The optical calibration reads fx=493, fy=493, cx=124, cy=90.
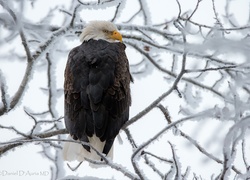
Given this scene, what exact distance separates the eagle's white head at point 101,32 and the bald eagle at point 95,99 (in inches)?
20.9

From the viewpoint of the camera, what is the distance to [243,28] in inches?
164

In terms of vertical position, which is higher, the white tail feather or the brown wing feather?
the brown wing feather

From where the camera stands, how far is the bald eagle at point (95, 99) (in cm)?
395

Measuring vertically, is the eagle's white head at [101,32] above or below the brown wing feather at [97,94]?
above

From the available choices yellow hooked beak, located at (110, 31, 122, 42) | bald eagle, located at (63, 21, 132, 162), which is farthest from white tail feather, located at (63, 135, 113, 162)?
yellow hooked beak, located at (110, 31, 122, 42)

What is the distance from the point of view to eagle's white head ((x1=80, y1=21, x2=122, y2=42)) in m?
5.02

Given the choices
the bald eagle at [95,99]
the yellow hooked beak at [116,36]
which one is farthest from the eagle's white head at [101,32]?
the bald eagle at [95,99]

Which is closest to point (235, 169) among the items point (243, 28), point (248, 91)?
point (248, 91)

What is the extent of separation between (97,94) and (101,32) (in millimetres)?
1364

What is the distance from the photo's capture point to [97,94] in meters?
4.00

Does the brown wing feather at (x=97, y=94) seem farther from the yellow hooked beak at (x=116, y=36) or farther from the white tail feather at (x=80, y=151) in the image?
the yellow hooked beak at (x=116, y=36)

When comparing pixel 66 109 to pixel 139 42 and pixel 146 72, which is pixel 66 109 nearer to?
pixel 139 42

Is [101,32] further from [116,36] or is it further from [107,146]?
[107,146]

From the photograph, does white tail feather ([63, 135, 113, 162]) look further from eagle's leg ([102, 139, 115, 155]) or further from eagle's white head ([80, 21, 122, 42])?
eagle's white head ([80, 21, 122, 42])
